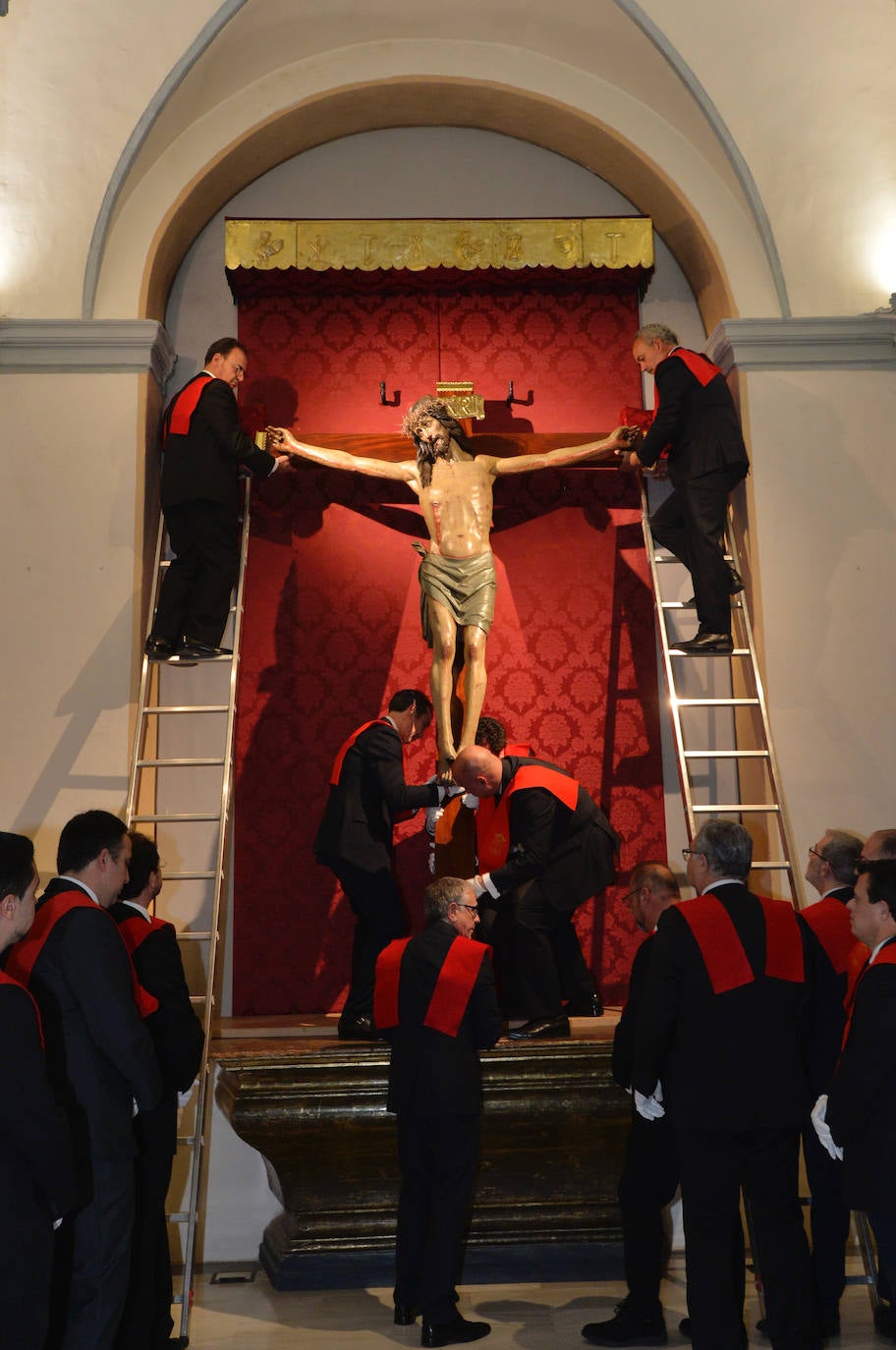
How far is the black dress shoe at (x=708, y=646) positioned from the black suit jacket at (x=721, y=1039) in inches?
77.1

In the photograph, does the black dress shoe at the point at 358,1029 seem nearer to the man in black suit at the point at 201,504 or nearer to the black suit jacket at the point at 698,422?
the man in black suit at the point at 201,504

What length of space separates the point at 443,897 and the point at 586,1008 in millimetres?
1541

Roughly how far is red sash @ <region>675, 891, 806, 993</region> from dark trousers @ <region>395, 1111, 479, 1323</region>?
3.51ft

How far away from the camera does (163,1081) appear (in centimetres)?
363

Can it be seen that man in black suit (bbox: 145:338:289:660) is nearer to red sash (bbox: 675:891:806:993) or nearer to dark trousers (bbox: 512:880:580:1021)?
dark trousers (bbox: 512:880:580:1021)

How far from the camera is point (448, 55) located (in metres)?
6.29

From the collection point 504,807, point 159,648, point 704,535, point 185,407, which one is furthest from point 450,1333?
point 185,407

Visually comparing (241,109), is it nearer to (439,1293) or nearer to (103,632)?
(103,632)

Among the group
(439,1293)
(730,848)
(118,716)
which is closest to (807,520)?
(730,848)

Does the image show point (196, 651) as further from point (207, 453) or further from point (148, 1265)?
point (148, 1265)

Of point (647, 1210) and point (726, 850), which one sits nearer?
point (726, 850)

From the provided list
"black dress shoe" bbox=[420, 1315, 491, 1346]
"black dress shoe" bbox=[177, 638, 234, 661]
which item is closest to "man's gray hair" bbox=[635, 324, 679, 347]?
"black dress shoe" bbox=[177, 638, 234, 661]

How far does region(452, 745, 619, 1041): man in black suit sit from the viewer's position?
484 cm

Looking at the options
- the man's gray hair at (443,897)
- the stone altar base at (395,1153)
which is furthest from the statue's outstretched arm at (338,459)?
the stone altar base at (395,1153)
